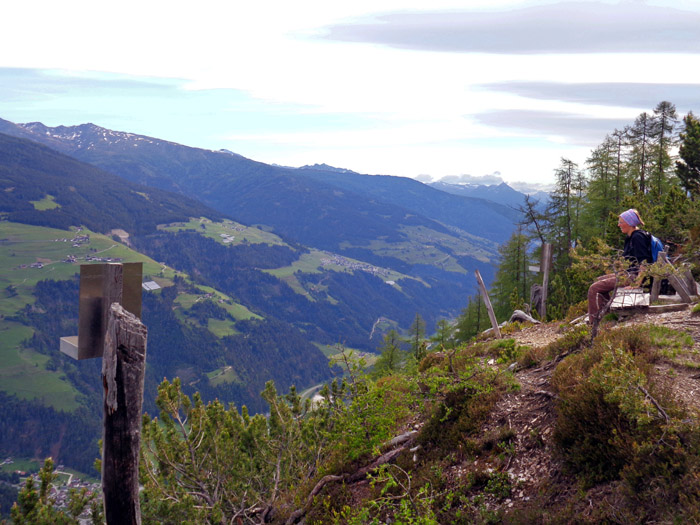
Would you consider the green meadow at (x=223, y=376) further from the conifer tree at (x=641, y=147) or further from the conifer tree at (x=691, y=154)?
the conifer tree at (x=691, y=154)

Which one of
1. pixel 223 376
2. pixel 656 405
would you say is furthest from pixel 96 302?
pixel 223 376

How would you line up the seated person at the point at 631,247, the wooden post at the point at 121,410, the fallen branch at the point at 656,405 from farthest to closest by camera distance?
the seated person at the point at 631,247 → the fallen branch at the point at 656,405 → the wooden post at the point at 121,410

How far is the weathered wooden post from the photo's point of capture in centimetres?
457

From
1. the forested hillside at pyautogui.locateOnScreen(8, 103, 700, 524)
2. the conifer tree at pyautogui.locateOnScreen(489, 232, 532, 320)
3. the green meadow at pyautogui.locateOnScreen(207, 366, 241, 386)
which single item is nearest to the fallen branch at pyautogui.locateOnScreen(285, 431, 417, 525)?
the forested hillside at pyautogui.locateOnScreen(8, 103, 700, 524)

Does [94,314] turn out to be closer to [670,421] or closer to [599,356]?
[670,421]

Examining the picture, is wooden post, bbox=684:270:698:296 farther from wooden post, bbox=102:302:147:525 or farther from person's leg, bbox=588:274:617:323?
wooden post, bbox=102:302:147:525

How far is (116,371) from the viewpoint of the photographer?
179 inches

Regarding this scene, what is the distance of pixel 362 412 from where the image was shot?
332 inches

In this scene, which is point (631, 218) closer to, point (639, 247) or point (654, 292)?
point (639, 247)

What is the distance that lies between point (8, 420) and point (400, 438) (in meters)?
176

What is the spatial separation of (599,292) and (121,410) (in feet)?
27.7

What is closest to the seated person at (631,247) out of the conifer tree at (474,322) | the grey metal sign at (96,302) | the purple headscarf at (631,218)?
the purple headscarf at (631,218)

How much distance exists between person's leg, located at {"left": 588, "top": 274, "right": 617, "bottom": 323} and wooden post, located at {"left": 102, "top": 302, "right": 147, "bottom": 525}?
26.4ft

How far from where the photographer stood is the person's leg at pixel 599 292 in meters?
9.23
